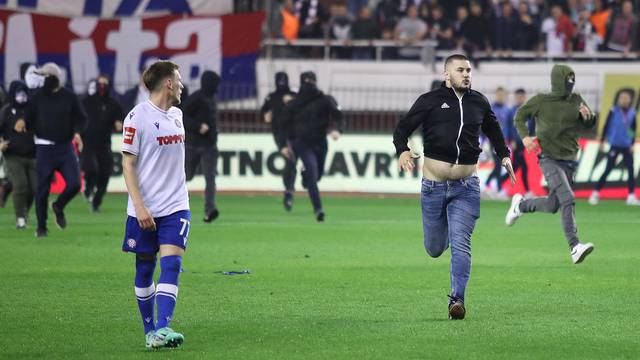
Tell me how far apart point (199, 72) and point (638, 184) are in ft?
33.4

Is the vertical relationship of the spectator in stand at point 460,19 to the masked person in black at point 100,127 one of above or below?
above

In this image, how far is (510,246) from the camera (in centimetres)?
1792

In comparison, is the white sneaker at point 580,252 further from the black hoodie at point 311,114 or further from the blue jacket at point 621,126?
the blue jacket at point 621,126

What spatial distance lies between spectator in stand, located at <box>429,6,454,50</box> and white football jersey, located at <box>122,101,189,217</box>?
24.2 m

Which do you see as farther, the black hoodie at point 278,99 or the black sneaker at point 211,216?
the black hoodie at point 278,99

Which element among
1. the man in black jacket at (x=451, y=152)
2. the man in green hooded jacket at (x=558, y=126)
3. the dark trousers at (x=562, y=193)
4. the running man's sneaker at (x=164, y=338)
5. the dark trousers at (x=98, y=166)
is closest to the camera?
the running man's sneaker at (x=164, y=338)

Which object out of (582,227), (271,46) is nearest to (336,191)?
(271,46)

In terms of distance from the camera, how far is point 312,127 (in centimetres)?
2206

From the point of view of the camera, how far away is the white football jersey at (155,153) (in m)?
9.34

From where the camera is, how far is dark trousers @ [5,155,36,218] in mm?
20219

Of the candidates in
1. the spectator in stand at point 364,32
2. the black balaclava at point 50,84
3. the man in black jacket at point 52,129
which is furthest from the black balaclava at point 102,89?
the spectator in stand at point 364,32

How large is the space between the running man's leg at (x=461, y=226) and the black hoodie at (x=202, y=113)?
9.74 m

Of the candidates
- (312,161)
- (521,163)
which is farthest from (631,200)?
(312,161)

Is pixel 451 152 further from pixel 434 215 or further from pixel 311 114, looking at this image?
pixel 311 114
